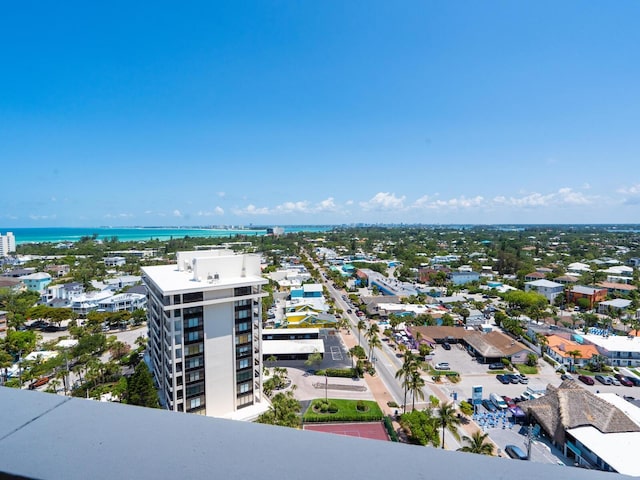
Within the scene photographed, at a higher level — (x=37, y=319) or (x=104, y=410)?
(x=104, y=410)

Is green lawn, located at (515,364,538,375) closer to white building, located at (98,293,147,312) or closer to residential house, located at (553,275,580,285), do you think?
residential house, located at (553,275,580,285)

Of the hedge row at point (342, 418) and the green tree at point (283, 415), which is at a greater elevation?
the green tree at point (283, 415)

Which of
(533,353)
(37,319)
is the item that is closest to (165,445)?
(533,353)

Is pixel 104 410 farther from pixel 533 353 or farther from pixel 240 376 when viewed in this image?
pixel 533 353

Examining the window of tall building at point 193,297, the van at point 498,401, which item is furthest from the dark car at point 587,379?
the window of tall building at point 193,297

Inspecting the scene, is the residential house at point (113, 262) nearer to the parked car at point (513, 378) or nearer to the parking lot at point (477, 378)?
the parking lot at point (477, 378)

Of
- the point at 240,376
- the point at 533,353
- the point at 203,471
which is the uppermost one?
the point at 203,471
